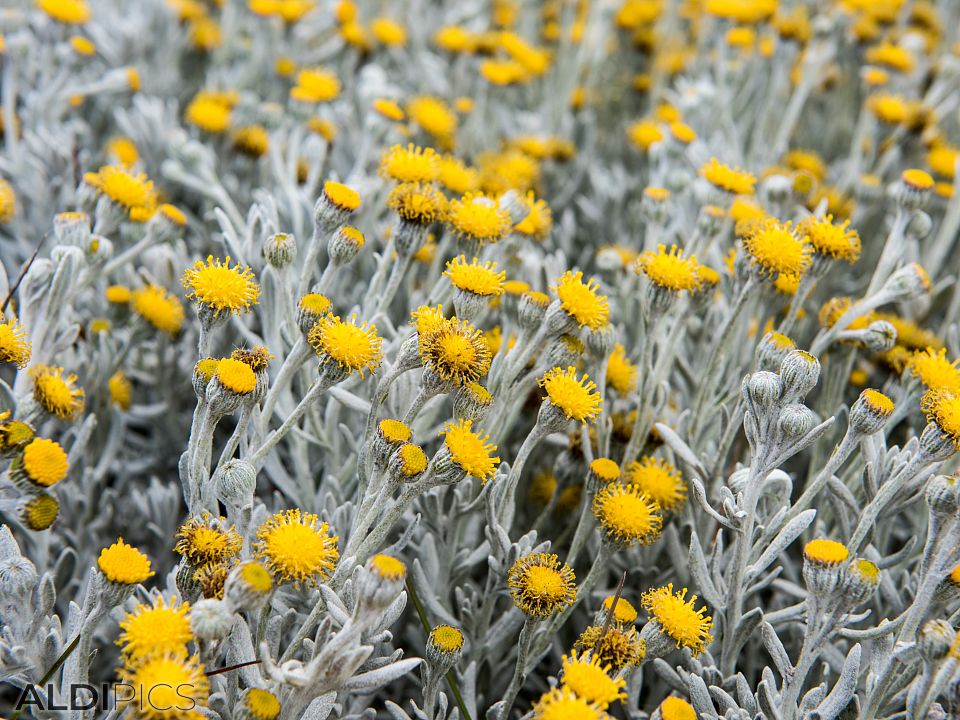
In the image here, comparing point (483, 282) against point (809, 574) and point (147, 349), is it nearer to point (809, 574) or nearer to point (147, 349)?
point (809, 574)

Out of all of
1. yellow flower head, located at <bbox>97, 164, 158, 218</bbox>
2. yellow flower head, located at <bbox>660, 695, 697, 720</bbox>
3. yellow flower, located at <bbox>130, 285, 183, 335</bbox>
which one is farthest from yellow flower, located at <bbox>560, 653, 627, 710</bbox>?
yellow flower head, located at <bbox>97, 164, 158, 218</bbox>

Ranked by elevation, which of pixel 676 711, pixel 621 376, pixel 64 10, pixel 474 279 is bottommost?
pixel 676 711

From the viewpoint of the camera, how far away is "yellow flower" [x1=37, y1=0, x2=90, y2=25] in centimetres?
320

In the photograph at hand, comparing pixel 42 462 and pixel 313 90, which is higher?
pixel 313 90

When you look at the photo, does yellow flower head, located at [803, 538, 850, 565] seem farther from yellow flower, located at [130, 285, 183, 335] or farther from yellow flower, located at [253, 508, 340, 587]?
yellow flower, located at [130, 285, 183, 335]

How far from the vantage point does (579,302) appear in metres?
2.04

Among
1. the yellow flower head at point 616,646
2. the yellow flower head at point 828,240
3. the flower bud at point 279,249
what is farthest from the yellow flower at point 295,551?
the yellow flower head at point 828,240

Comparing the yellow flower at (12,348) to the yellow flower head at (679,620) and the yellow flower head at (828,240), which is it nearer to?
the yellow flower head at (679,620)

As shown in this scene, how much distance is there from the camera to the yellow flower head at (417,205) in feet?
7.19

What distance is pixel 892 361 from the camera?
2561mm

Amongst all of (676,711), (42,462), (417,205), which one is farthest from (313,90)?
(676,711)

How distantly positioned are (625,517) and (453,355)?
55 centimetres

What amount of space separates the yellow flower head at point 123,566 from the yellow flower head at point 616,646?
892 millimetres

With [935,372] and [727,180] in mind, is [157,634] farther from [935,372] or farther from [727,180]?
[727,180]
